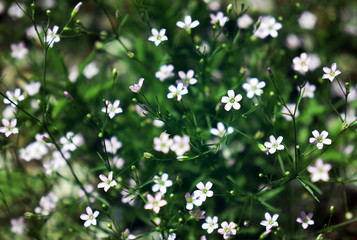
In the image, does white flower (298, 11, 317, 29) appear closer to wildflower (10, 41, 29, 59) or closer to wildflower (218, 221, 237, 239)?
wildflower (218, 221, 237, 239)

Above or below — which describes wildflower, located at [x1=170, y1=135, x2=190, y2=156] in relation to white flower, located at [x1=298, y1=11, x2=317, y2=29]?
below

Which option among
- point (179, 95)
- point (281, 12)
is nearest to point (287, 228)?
point (179, 95)

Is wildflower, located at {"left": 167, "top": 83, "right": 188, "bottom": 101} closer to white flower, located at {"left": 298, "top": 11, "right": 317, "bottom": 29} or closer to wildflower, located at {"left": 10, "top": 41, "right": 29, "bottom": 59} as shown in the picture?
wildflower, located at {"left": 10, "top": 41, "right": 29, "bottom": 59}

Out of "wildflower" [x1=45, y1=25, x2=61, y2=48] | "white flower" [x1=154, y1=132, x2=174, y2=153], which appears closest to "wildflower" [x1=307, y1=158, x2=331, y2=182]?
"white flower" [x1=154, y1=132, x2=174, y2=153]

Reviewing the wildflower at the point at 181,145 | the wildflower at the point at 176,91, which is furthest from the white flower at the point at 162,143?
the wildflower at the point at 176,91

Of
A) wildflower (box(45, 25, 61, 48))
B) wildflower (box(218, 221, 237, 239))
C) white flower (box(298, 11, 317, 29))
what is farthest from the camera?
white flower (box(298, 11, 317, 29))

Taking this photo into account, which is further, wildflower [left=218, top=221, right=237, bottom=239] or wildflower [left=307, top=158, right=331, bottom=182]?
wildflower [left=218, top=221, right=237, bottom=239]

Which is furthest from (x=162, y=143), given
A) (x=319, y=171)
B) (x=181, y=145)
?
(x=319, y=171)

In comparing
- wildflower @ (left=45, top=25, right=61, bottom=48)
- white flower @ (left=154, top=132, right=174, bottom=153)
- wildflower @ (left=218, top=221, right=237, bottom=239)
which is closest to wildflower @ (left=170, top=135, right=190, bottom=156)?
white flower @ (left=154, top=132, right=174, bottom=153)

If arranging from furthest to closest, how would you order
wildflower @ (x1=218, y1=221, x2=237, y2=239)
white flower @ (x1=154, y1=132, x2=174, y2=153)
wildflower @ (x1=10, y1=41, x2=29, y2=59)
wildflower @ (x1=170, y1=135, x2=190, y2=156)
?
Answer: wildflower @ (x1=10, y1=41, x2=29, y2=59), wildflower @ (x1=218, y1=221, x2=237, y2=239), white flower @ (x1=154, y1=132, x2=174, y2=153), wildflower @ (x1=170, y1=135, x2=190, y2=156)

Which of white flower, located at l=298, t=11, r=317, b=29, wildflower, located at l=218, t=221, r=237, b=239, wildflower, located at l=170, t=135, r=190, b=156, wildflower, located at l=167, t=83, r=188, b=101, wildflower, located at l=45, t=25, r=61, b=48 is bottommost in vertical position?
wildflower, located at l=218, t=221, r=237, b=239

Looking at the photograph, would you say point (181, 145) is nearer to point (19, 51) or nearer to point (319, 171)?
point (319, 171)
